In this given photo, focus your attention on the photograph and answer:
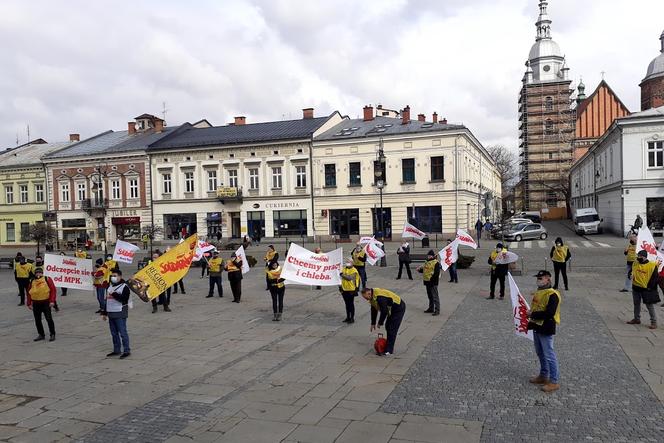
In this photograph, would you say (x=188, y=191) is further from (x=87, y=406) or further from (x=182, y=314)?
(x=87, y=406)

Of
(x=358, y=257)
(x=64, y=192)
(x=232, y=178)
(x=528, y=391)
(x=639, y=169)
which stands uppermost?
(x=232, y=178)

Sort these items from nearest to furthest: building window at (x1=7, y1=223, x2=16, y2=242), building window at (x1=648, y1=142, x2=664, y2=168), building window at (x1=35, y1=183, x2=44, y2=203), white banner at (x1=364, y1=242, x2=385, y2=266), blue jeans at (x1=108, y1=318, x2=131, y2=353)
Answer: blue jeans at (x1=108, y1=318, x2=131, y2=353)
white banner at (x1=364, y1=242, x2=385, y2=266)
building window at (x1=648, y1=142, x2=664, y2=168)
building window at (x1=35, y1=183, x2=44, y2=203)
building window at (x1=7, y1=223, x2=16, y2=242)

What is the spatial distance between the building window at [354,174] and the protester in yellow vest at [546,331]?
40726 millimetres

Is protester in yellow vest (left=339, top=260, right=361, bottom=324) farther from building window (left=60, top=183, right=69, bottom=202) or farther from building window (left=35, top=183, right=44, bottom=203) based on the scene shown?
building window (left=35, top=183, right=44, bottom=203)

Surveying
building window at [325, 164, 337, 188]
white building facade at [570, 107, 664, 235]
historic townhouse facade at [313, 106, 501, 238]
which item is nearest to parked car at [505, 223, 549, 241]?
historic townhouse facade at [313, 106, 501, 238]

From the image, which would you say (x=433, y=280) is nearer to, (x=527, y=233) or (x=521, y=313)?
(x=521, y=313)

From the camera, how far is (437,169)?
154 ft

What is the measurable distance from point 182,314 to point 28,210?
51149mm

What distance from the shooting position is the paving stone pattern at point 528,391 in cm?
679

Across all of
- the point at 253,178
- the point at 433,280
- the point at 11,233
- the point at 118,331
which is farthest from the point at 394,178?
the point at 11,233

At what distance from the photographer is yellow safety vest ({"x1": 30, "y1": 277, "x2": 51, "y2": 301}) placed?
1241cm

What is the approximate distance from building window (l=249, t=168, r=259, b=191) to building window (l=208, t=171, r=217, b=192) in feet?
11.8

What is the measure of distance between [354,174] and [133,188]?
22.0 metres

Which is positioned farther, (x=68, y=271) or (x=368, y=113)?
(x=368, y=113)
